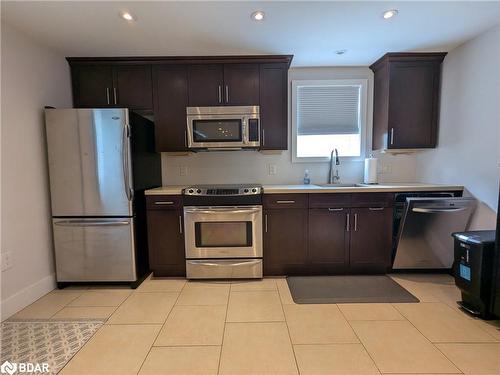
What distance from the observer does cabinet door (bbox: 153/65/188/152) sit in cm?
278

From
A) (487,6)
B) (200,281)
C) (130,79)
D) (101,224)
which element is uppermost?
(487,6)

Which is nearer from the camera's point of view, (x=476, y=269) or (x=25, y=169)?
(x=476, y=269)

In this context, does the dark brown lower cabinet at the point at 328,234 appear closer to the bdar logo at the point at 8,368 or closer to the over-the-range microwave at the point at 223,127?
the over-the-range microwave at the point at 223,127

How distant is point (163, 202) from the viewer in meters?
2.61

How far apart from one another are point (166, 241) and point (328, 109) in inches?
99.0

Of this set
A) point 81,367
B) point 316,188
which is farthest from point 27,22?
point 316,188

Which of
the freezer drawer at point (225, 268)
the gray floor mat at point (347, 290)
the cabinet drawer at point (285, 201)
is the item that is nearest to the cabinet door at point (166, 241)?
the freezer drawer at point (225, 268)

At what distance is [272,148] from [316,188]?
2.28 ft

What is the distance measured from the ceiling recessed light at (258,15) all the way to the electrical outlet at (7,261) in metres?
2.77

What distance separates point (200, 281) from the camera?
2.63m

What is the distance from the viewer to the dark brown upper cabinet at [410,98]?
9.14 feet

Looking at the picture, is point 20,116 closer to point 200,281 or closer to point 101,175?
point 101,175

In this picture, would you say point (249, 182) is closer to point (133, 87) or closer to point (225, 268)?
point (225, 268)

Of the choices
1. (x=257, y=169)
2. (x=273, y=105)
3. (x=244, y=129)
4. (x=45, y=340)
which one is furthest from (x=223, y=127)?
(x=45, y=340)
